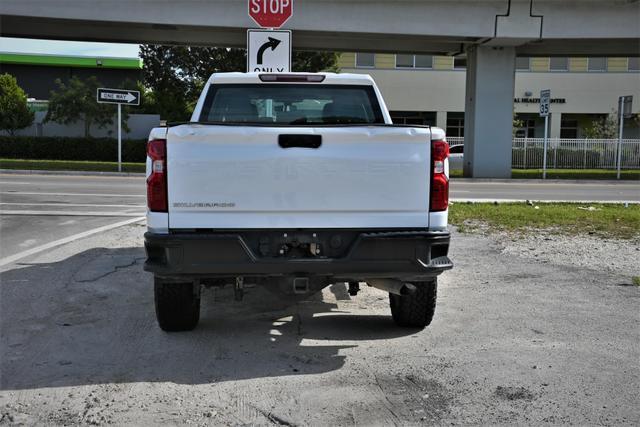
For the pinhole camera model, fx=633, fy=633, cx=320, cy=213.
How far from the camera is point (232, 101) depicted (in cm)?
571

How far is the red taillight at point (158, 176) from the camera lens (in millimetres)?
4281

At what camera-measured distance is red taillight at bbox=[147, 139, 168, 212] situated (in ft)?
14.0

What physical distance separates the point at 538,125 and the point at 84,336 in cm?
4589

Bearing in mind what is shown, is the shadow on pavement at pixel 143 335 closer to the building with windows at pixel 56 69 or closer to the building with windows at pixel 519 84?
the building with windows at pixel 519 84

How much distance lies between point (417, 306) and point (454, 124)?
41080 millimetres

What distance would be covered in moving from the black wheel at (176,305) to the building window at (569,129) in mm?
45853

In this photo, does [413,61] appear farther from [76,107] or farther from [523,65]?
[76,107]

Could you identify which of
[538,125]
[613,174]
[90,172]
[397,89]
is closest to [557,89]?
[538,125]

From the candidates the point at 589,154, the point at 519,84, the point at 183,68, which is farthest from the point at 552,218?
the point at 519,84

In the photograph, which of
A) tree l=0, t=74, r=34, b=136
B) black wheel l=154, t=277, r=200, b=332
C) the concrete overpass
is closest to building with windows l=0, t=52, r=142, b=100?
tree l=0, t=74, r=34, b=136

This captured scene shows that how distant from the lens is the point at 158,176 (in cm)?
429

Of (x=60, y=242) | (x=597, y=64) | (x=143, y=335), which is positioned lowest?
(x=143, y=335)

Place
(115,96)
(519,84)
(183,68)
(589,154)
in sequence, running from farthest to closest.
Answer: (519,84) < (183,68) < (589,154) < (115,96)

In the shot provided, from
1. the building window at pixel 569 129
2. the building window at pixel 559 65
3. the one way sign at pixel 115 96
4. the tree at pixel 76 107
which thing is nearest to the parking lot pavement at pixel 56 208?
the one way sign at pixel 115 96
